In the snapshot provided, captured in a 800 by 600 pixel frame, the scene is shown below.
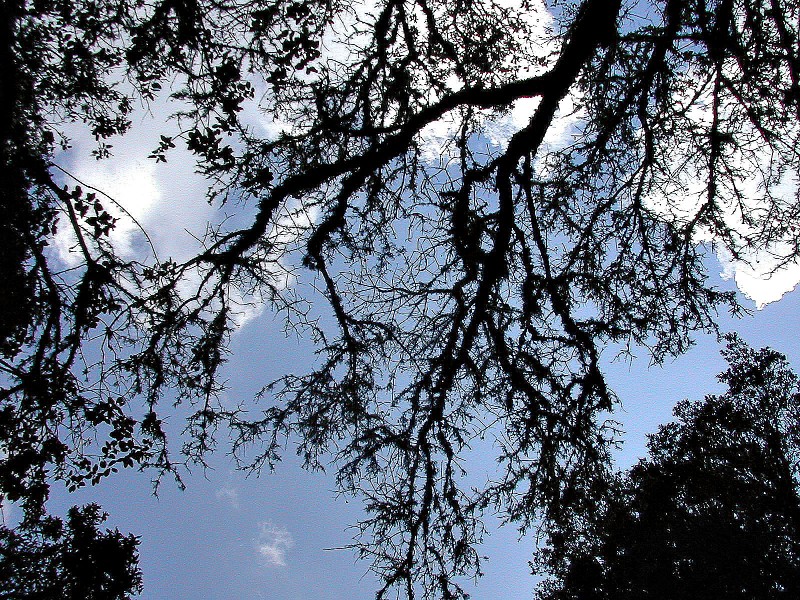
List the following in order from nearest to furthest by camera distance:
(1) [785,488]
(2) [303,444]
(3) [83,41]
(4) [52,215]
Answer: (4) [52,215] < (3) [83,41] < (2) [303,444] < (1) [785,488]

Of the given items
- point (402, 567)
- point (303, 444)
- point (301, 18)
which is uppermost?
point (301, 18)

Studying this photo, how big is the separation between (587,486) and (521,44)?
645 cm

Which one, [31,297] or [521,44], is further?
[521,44]

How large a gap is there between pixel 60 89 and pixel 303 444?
524 cm

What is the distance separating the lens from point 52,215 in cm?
443

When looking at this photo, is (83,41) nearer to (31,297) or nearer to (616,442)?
(31,297)

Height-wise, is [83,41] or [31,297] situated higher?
[83,41]

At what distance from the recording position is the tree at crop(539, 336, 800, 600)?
32.2 ft

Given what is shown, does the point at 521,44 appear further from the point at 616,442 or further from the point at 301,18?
the point at 616,442

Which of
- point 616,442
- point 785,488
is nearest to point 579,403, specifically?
point 616,442

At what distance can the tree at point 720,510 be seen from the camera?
9.83 m

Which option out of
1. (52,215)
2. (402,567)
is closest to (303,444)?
(402,567)

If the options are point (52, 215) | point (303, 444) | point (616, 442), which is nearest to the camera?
point (52, 215)

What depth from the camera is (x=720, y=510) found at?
35.8 ft
